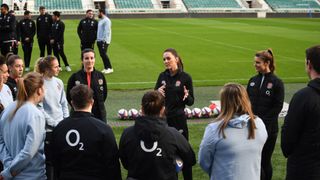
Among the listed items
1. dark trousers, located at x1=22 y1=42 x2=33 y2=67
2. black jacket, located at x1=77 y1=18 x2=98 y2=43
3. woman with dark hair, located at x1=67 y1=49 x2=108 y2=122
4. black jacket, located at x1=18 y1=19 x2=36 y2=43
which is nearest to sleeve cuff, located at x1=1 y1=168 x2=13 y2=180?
woman with dark hair, located at x1=67 y1=49 x2=108 y2=122

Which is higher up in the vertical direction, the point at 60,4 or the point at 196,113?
the point at 60,4

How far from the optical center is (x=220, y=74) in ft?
53.8

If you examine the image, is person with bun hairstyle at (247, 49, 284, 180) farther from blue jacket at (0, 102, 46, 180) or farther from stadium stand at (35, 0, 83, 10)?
stadium stand at (35, 0, 83, 10)

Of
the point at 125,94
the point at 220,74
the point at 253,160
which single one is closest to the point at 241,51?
the point at 220,74

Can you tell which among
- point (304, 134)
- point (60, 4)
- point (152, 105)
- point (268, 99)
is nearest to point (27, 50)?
point (268, 99)

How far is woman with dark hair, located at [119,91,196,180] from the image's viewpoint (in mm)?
4246

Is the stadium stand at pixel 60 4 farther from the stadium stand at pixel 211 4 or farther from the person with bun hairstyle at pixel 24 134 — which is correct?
the person with bun hairstyle at pixel 24 134

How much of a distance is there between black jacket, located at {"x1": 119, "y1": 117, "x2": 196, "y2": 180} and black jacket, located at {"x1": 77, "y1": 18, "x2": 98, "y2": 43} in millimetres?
11971

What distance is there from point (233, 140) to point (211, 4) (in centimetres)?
5951

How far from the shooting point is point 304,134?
4.47 metres

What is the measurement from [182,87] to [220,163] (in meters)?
2.65

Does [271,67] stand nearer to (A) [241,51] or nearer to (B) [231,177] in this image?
(B) [231,177]

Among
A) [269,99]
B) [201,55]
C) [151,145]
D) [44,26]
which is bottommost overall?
[201,55]

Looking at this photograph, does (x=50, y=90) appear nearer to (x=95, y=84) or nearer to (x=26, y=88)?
(x=95, y=84)
